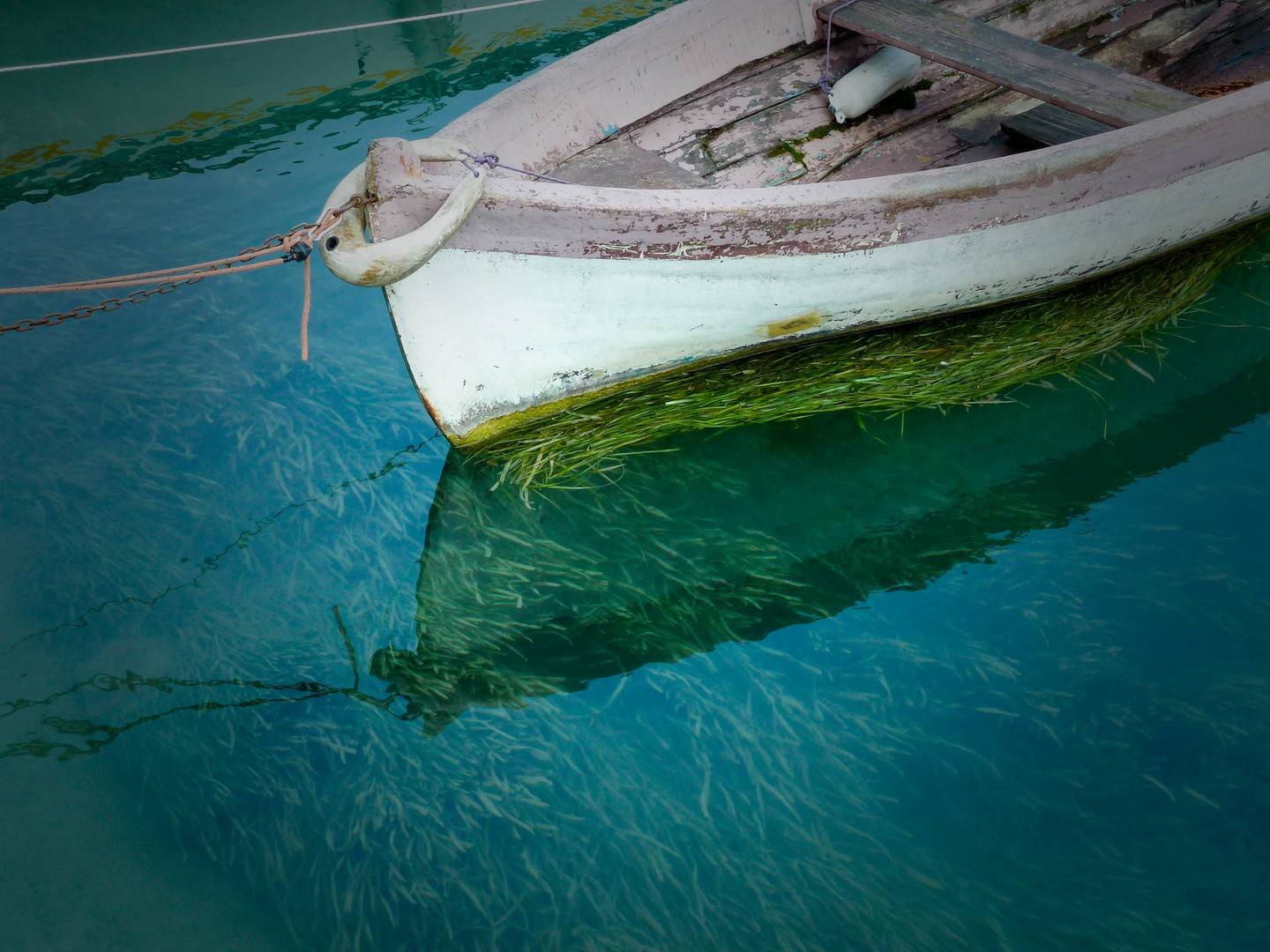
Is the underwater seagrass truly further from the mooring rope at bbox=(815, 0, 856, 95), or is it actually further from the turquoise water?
the mooring rope at bbox=(815, 0, 856, 95)

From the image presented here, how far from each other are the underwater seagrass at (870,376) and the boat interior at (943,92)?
2.13ft

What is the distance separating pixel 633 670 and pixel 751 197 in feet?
4.73

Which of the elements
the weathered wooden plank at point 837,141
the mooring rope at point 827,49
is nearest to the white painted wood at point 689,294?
the weathered wooden plank at point 837,141

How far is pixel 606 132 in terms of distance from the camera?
3309 millimetres

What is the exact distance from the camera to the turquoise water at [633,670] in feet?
6.97

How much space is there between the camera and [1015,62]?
10.5ft

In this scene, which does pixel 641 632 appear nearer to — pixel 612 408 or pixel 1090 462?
pixel 612 408

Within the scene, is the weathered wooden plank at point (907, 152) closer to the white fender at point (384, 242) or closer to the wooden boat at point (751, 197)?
the wooden boat at point (751, 197)

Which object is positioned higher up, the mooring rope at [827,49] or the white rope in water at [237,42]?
the white rope in water at [237,42]

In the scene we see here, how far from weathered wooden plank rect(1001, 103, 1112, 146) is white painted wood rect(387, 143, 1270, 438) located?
1.83ft

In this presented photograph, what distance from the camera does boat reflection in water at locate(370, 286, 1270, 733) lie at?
270 centimetres

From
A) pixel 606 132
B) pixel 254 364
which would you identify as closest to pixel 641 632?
pixel 606 132

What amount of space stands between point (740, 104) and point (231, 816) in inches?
121

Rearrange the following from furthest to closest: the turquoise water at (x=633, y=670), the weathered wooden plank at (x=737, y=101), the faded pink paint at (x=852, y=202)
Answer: the weathered wooden plank at (x=737, y=101), the faded pink paint at (x=852, y=202), the turquoise water at (x=633, y=670)
